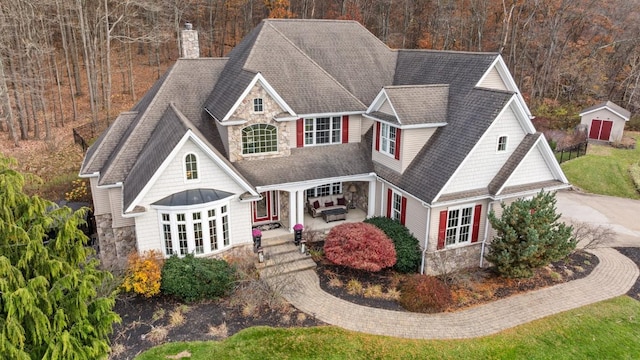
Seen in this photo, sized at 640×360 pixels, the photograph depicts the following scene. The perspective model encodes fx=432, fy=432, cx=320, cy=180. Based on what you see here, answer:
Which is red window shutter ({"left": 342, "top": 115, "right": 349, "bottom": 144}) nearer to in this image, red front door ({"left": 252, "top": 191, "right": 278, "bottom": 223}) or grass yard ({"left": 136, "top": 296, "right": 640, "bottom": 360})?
red front door ({"left": 252, "top": 191, "right": 278, "bottom": 223})

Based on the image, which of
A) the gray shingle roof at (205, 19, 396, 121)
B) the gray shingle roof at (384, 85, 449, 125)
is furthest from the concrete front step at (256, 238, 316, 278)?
the gray shingle roof at (384, 85, 449, 125)


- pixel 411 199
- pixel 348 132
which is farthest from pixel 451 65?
pixel 411 199

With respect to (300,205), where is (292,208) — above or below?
below

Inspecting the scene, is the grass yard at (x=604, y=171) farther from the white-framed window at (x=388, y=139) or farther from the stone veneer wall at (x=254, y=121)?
the stone veneer wall at (x=254, y=121)

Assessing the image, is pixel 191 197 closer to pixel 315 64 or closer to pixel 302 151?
pixel 302 151

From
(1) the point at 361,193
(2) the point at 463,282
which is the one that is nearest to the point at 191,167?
(1) the point at 361,193

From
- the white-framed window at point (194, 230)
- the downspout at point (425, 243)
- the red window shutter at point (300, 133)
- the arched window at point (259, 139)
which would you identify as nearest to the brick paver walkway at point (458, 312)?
the downspout at point (425, 243)
